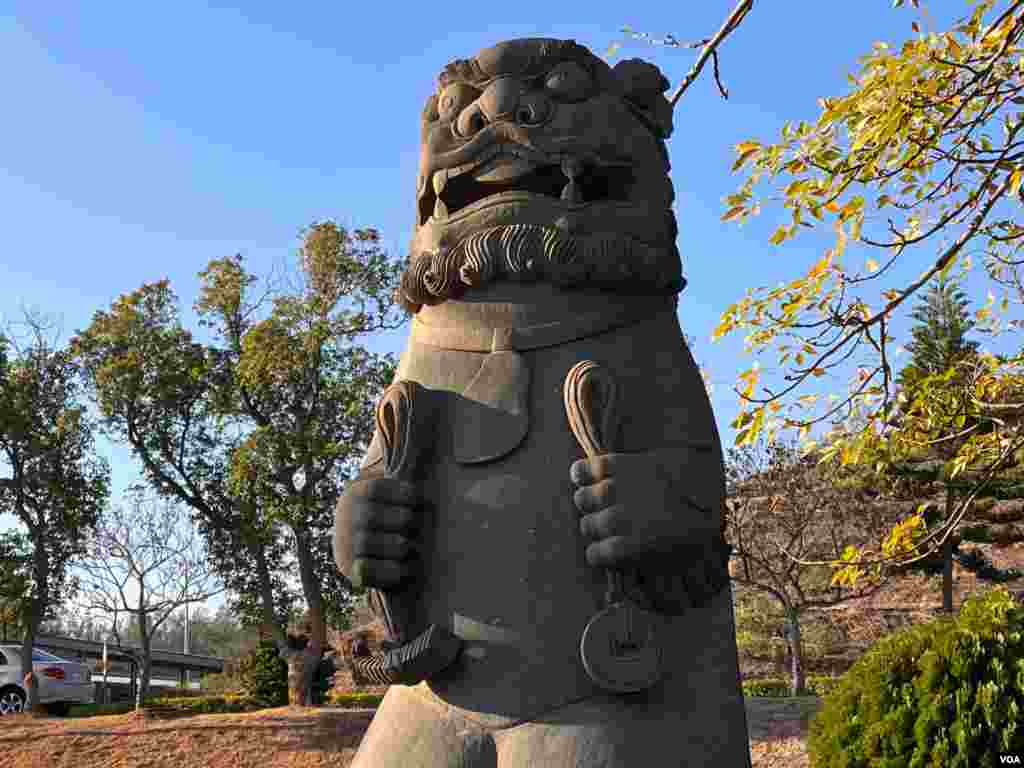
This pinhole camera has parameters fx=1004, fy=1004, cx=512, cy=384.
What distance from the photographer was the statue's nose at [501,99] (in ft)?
11.4

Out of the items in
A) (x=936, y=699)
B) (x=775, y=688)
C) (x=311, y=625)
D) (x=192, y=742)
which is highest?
(x=311, y=625)

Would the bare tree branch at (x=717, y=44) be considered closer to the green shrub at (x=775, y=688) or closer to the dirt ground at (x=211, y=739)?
the dirt ground at (x=211, y=739)

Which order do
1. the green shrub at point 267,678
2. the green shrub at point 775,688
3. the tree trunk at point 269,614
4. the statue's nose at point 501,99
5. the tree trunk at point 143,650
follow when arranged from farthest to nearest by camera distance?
the green shrub at point 267,678 < the tree trunk at point 143,650 < the green shrub at point 775,688 < the tree trunk at point 269,614 < the statue's nose at point 501,99

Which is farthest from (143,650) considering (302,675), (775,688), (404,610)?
(404,610)

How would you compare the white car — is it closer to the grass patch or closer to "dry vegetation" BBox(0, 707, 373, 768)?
the grass patch

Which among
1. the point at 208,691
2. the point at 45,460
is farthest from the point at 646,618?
the point at 208,691

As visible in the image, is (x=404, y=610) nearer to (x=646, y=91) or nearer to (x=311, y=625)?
(x=646, y=91)

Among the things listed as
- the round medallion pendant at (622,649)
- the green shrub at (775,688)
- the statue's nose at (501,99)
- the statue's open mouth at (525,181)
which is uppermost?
the statue's nose at (501,99)

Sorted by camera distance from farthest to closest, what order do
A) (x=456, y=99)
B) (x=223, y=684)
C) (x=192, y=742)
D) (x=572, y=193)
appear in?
(x=223, y=684)
(x=192, y=742)
(x=456, y=99)
(x=572, y=193)

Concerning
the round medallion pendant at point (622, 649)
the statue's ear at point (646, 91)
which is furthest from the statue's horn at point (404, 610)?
the statue's ear at point (646, 91)

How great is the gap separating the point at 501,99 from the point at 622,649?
6.18ft

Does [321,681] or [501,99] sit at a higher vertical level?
[501,99]

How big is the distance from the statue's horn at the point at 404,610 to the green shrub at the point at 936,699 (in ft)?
11.3

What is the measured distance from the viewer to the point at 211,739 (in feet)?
41.8
